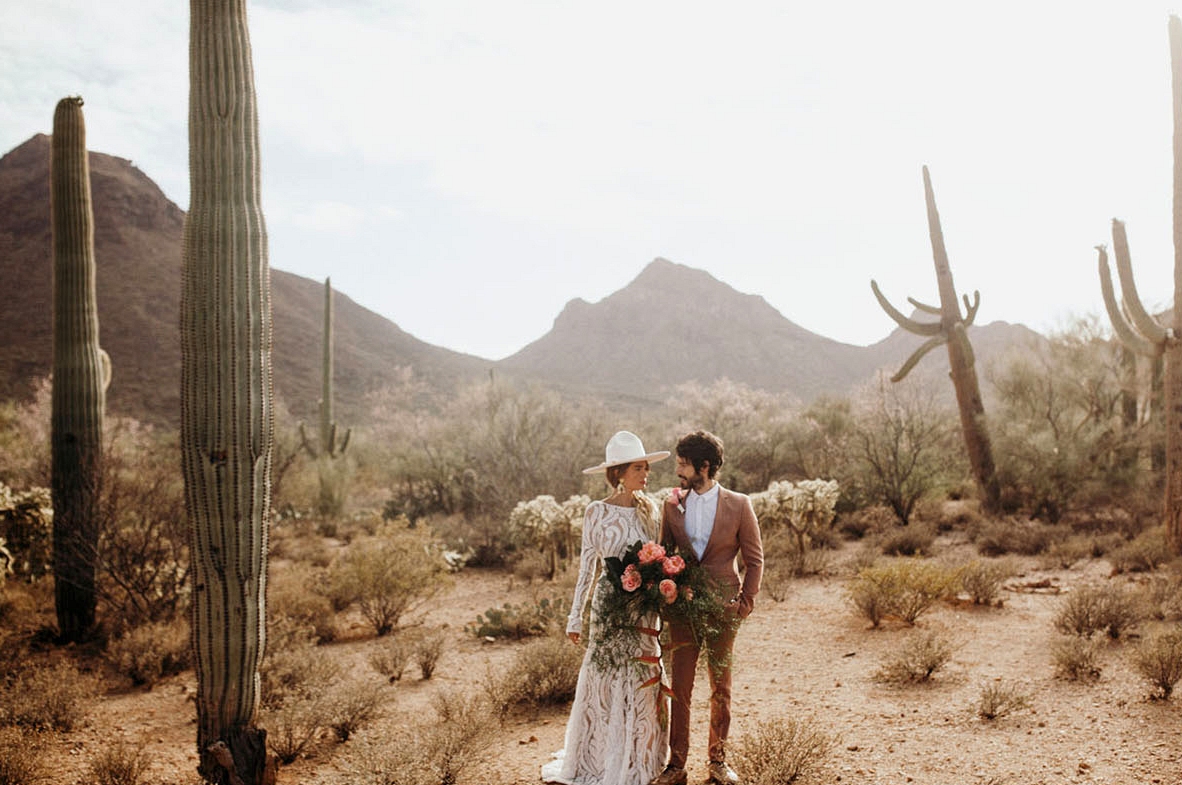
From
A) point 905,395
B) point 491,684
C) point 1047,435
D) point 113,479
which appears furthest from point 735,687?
point 905,395

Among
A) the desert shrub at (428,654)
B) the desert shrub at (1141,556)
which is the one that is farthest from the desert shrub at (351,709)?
the desert shrub at (1141,556)

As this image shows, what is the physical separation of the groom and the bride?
4.2 inches

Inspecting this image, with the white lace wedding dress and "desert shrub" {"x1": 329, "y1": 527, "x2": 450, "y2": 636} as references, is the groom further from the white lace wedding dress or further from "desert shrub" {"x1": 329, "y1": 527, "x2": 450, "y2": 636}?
"desert shrub" {"x1": 329, "y1": 527, "x2": 450, "y2": 636}

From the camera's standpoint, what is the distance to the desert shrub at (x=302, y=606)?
28.7 ft

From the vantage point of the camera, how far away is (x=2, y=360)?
33750 mm

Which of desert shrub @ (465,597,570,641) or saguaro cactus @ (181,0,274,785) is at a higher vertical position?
saguaro cactus @ (181,0,274,785)

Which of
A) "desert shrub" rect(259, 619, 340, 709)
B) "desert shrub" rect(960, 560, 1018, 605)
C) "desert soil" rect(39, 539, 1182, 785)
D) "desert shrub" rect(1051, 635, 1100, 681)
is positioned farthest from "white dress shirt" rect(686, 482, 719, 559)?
"desert shrub" rect(960, 560, 1018, 605)

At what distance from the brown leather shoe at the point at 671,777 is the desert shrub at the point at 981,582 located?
6.21m

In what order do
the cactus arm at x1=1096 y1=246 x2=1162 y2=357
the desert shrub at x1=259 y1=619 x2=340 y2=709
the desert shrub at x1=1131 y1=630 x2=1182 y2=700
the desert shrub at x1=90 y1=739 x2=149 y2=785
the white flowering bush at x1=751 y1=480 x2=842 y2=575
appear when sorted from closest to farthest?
the desert shrub at x1=90 y1=739 x2=149 y2=785, the desert shrub at x1=1131 y1=630 x2=1182 y2=700, the desert shrub at x1=259 y1=619 x2=340 y2=709, the cactus arm at x1=1096 y1=246 x2=1162 y2=357, the white flowering bush at x1=751 y1=480 x2=842 y2=575

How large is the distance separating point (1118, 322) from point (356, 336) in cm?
4607

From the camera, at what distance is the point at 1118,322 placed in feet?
39.7

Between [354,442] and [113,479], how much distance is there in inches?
777

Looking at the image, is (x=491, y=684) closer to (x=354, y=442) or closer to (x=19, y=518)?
(x=19, y=518)

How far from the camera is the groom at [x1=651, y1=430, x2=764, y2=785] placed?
436 cm
